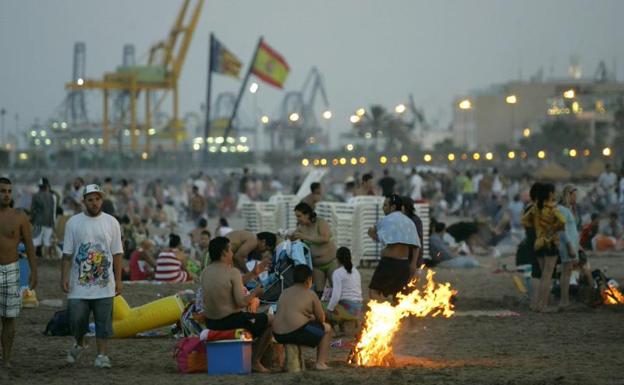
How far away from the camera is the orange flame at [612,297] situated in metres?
14.6

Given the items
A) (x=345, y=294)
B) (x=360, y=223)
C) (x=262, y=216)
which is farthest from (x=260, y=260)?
(x=262, y=216)

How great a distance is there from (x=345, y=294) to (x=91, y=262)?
339cm

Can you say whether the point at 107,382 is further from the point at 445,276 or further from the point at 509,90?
the point at 509,90

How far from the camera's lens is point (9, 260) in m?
9.83

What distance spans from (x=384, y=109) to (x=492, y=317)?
11599cm

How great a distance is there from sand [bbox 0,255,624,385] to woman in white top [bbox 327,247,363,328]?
1.70ft

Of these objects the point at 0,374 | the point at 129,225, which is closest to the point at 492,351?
the point at 0,374

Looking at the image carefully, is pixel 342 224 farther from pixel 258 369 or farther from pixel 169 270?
pixel 258 369

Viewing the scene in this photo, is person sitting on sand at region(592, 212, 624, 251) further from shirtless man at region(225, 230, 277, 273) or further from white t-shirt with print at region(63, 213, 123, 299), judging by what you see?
white t-shirt with print at region(63, 213, 123, 299)

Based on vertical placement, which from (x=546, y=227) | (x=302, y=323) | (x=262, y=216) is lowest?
(x=302, y=323)

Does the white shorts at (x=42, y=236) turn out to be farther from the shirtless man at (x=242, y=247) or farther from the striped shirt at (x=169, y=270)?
the shirtless man at (x=242, y=247)

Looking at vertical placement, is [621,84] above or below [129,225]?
above

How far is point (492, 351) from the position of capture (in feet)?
37.1

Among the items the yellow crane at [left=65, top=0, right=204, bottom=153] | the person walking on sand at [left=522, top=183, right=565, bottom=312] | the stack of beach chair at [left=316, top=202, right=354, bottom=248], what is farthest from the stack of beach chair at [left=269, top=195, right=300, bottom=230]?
the yellow crane at [left=65, top=0, right=204, bottom=153]
